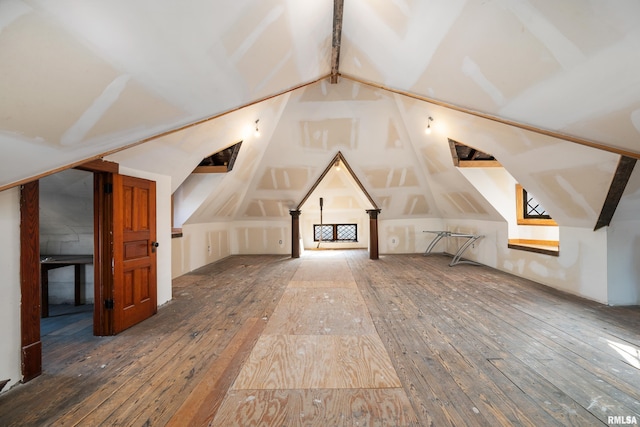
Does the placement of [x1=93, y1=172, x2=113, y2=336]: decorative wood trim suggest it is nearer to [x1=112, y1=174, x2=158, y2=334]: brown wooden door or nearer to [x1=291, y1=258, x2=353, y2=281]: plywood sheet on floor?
[x1=112, y1=174, x2=158, y2=334]: brown wooden door

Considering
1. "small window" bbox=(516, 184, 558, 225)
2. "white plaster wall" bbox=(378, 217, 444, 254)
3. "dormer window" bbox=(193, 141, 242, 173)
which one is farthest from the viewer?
"white plaster wall" bbox=(378, 217, 444, 254)

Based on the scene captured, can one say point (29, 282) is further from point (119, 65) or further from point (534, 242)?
point (534, 242)

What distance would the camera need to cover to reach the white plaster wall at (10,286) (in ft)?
6.07

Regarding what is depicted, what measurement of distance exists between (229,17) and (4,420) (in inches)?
107

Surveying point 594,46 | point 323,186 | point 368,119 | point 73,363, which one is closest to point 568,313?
point 594,46

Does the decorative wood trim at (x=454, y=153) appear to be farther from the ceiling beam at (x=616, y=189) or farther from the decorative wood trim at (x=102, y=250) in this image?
the decorative wood trim at (x=102, y=250)

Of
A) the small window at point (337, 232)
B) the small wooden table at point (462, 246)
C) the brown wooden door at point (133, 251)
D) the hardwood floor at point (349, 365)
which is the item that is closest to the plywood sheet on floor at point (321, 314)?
the hardwood floor at point (349, 365)

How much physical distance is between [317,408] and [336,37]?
3.59m

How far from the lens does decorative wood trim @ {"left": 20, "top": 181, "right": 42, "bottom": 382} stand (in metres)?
1.96

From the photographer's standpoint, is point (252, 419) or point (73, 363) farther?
point (73, 363)

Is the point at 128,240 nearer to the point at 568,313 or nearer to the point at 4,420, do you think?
the point at 4,420

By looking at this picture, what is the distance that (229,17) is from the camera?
1.75 m

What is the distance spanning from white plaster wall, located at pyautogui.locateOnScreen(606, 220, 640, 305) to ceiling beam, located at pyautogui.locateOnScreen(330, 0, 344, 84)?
4.01 metres

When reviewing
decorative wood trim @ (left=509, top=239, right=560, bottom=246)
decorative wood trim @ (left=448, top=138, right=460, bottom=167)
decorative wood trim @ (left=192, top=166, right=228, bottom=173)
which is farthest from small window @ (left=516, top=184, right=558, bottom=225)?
decorative wood trim @ (left=192, top=166, right=228, bottom=173)
